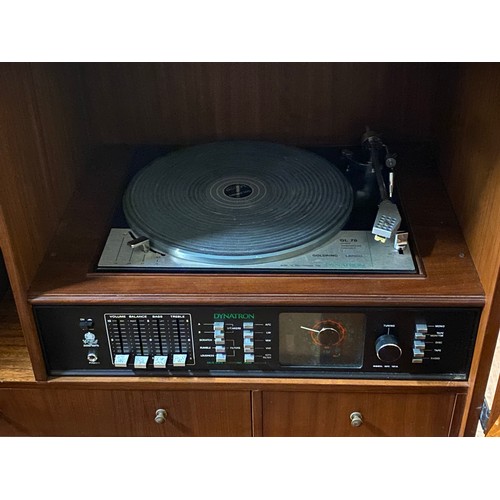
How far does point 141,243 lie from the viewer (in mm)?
995

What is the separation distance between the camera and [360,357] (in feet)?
3.28

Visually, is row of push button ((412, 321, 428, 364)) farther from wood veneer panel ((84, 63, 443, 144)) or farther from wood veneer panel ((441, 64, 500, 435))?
wood veneer panel ((84, 63, 443, 144))

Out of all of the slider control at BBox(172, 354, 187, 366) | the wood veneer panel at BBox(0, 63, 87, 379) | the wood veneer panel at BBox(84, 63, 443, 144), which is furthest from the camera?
the wood veneer panel at BBox(84, 63, 443, 144)

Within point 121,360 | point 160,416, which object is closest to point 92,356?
point 121,360

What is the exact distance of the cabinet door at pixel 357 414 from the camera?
1.03 metres

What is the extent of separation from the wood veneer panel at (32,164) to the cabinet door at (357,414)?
0.37 metres

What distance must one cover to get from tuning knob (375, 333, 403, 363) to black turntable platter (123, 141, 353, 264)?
0.54ft

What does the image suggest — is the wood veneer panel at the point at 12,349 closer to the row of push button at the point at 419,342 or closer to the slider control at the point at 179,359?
the slider control at the point at 179,359

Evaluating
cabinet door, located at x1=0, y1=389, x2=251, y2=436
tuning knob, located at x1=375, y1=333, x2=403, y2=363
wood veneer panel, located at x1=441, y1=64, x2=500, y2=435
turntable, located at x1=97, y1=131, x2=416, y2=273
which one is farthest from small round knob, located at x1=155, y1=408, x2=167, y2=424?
wood veneer panel, located at x1=441, y1=64, x2=500, y2=435

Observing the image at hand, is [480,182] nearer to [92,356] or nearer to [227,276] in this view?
[227,276]

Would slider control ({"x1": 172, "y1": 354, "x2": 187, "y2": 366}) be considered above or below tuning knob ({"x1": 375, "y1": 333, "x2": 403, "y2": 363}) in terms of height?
below

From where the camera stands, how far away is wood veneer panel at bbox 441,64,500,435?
2.92ft
